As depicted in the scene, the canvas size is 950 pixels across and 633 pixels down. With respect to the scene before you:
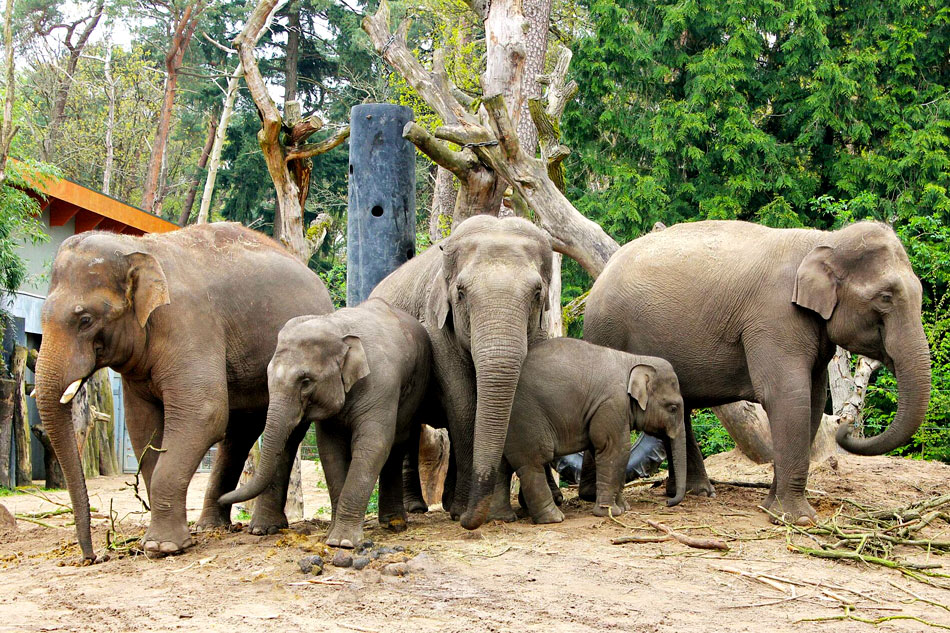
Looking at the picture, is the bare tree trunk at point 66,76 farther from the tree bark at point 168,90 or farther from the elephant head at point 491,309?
the elephant head at point 491,309

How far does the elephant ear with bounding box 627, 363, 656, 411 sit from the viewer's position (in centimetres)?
762

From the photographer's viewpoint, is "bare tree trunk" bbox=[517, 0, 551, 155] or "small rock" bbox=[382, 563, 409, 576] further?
"bare tree trunk" bbox=[517, 0, 551, 155]

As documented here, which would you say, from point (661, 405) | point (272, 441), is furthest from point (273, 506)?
point (661, 405)

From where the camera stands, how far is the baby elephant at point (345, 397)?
6262mm

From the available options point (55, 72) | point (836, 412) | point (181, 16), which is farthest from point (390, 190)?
point (55, 72)

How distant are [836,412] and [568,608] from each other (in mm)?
10359

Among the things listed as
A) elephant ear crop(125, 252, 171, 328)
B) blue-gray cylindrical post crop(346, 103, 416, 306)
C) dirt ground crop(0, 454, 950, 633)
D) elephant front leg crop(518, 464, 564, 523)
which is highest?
blue-gray cylindrical post crop(346, 103, 416, 306)

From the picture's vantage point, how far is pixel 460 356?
738cm

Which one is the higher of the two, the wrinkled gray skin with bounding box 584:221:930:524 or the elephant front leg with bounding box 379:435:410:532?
the wrinkled gray skin with bounding box 584:221:930:524

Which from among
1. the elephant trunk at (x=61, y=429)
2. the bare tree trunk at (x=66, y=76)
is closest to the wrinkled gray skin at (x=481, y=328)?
the elephant trunk at (x=61, y=429)

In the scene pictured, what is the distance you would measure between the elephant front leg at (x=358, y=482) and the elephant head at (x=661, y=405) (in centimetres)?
203

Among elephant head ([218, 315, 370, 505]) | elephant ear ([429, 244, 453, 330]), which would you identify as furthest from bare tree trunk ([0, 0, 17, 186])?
elephant head ([218, 315, 370, 505])

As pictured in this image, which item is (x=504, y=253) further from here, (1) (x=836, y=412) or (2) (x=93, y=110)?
(2) (x=93, y=110)

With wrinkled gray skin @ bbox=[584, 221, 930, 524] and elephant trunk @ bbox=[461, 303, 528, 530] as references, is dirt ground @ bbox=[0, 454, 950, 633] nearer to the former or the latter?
elephant trunk @ bbox=[461, 303, 528, 530]
